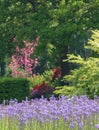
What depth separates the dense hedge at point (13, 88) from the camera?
20.9 metres

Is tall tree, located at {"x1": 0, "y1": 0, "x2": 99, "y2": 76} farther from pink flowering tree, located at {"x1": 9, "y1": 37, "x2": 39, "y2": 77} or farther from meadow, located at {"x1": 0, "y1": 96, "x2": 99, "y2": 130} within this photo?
meadow, located at {"x1": 0, "y1": 96, "x2": 99, "y2": 130}

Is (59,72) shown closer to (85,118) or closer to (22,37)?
(22,37)

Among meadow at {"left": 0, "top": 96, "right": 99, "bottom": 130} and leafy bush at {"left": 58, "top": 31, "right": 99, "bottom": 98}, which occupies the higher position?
meadow at {"left": 0, "top": 96, "right": 99, "bottom": 130}

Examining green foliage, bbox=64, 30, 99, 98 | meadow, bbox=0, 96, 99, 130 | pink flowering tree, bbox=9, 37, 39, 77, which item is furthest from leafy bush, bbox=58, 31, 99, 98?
pink flowering tree, bbox=9, 37, 39, 77

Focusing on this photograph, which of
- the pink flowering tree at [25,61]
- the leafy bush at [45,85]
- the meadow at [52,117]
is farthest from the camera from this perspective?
the pink flowering tree at [25,61]

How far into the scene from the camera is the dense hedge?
20.9m

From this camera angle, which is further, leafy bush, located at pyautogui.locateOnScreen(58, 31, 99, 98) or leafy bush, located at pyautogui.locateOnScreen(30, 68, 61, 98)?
leafy bush, located at pyautogui.locateOnScreen(30, 68, 61, 98)

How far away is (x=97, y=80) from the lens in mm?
11352

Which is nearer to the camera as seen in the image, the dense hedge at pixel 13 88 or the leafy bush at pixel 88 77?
the leafy bush at pixel 88 77

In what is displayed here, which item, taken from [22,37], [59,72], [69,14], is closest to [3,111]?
[69,14]

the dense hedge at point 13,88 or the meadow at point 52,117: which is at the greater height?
the meadow at point 52,117

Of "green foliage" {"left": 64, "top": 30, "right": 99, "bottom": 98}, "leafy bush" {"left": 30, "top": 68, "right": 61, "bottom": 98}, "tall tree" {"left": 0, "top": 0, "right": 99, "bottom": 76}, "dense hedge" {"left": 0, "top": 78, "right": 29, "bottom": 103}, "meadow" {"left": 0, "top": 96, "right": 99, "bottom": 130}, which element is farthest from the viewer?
"leafy bush" {"left": 30, "top": 68, "right": 61, "bottom": 98}

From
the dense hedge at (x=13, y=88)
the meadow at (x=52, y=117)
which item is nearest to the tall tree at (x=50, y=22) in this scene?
the dense hedge at (x=13, y=88)

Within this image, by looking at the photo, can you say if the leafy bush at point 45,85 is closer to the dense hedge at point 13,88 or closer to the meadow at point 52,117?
the dense hedge at point 13,88
